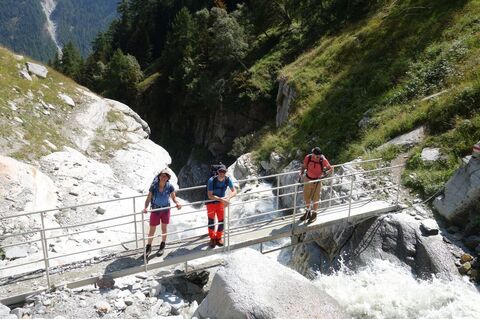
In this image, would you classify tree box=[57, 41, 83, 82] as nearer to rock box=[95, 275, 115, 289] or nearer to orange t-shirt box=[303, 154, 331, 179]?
orange t-shirt box=[303, 154, 331, 179]

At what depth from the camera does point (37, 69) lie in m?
24.1

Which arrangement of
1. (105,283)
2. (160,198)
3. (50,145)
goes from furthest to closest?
(50,145) < (160,198) < (105,283)

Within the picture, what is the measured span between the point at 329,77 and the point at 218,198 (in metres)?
18.7

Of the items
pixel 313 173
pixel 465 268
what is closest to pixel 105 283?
pixel 313 173

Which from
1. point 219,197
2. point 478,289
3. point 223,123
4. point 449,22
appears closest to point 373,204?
point 478,289

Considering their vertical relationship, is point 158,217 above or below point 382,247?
above

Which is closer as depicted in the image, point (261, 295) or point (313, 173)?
point (261, 295)

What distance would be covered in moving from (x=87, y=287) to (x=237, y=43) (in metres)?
38.3

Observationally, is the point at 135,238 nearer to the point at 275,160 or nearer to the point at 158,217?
the point at 158,217

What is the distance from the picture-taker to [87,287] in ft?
30.6

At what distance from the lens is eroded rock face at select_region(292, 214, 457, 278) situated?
33.8 ft

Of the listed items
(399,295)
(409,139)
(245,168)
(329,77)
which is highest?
(329,77)

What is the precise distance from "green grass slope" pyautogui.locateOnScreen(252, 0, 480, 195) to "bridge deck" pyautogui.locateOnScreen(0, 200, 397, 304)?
2535 mm

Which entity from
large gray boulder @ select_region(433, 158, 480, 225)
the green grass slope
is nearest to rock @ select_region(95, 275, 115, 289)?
large gray boulder @ select_region(433, 158, 480, 225)
